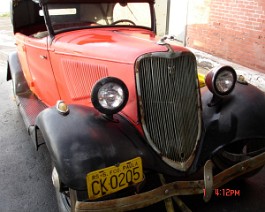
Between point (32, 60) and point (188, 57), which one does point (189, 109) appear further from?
point (32, 60)

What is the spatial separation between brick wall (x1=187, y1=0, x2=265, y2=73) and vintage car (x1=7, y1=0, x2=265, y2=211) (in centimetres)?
341

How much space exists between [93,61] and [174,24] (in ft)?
20.4

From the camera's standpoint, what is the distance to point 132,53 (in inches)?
106

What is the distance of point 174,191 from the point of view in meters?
2.40

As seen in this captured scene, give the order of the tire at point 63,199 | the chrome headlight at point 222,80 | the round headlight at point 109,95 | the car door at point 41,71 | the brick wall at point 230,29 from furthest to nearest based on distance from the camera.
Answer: the brick wall at point 230,29
the car door at point 41,71
the chrome headlight at point 222,80
the tire at point 63,199
the round headlight at point 109,95

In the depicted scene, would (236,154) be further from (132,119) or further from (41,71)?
(41,71)

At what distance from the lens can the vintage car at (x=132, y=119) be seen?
7.22ft

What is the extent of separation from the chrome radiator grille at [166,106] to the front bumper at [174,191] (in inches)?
6.8

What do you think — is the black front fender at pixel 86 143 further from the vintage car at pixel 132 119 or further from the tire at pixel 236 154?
the tire at pixel 236 154

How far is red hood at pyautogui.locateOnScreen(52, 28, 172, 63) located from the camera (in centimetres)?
272

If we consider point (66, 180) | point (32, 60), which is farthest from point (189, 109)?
point (32, 60)

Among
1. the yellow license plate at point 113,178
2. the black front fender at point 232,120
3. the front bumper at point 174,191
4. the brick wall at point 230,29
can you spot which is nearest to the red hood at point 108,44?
the black front fender at point 232,120

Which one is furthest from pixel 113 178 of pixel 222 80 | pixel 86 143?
pixel 222 80

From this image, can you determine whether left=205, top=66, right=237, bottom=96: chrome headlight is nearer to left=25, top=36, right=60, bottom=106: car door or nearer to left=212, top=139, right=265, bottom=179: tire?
left=212, top=139, right=265, bottom=179: tire
